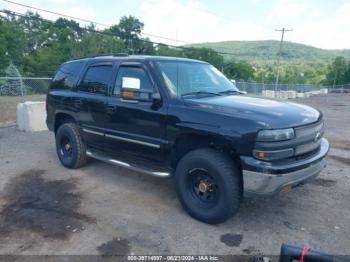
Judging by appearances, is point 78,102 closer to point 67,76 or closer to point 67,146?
point 67,76

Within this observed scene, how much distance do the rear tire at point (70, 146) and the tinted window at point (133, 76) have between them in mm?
1336

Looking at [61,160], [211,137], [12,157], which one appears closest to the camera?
[211,137]

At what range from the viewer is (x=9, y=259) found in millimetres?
3207

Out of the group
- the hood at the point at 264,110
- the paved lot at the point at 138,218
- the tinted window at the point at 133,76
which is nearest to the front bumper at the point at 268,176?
the hood at the point at 264,110

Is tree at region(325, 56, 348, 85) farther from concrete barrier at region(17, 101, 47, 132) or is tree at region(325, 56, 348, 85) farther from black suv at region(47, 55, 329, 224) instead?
black suv at region(47, 55, 329, 224)

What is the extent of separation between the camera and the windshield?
430 centimetres

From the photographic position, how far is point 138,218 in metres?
4.07

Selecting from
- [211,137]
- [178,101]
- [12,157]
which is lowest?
[12,157]

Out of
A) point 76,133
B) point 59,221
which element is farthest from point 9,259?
point 76,133

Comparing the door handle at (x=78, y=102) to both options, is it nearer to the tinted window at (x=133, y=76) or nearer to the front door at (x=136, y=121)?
the front door at (x=136, y=121)

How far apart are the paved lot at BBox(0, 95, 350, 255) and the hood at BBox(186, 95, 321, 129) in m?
1.28

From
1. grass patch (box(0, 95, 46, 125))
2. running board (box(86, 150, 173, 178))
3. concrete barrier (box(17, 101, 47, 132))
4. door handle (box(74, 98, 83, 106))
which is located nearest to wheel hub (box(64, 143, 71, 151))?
running board (box(86, 150, 173, 178))

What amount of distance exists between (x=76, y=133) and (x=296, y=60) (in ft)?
422

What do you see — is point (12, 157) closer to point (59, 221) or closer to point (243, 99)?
point (59, 221)
